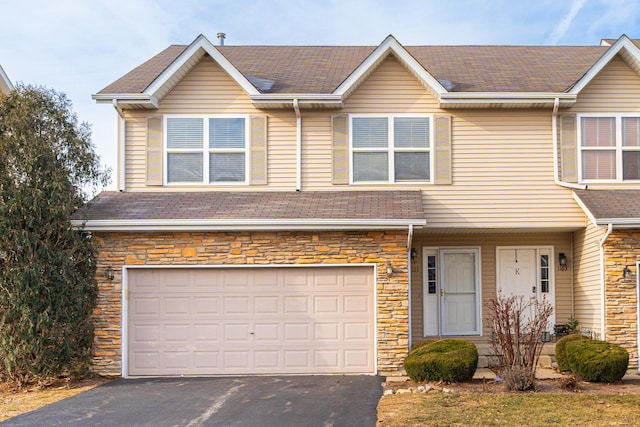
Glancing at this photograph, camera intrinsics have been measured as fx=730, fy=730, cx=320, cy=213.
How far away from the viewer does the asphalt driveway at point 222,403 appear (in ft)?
32.0

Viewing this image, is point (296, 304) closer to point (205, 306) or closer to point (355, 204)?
point (205, 306)

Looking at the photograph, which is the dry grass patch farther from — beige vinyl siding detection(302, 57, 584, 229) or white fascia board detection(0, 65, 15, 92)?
white fascia board detection(0, 65, 15, 92)

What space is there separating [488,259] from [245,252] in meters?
5.71

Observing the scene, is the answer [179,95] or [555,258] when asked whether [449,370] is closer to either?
[555,258]

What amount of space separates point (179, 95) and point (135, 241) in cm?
339

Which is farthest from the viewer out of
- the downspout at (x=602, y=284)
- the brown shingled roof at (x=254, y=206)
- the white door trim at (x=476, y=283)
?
the white door trim at (x=476, y=283)

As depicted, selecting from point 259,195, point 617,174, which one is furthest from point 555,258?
point 259,195

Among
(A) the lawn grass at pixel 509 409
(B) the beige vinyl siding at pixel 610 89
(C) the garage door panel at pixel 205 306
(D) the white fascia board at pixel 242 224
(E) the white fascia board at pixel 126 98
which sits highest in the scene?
(B) the beige vinyl siding at pixel 610 89

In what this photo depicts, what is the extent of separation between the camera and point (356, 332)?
13641mm

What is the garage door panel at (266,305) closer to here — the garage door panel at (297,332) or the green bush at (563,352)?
the garage door panel at (297,332)

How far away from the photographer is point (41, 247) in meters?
12.7

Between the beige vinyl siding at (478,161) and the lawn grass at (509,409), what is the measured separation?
4761 millimetres

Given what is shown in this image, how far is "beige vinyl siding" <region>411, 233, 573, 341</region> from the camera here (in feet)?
52.1

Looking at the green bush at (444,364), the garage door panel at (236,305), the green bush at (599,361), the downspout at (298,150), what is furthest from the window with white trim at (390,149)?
the green bush at (599,361)
